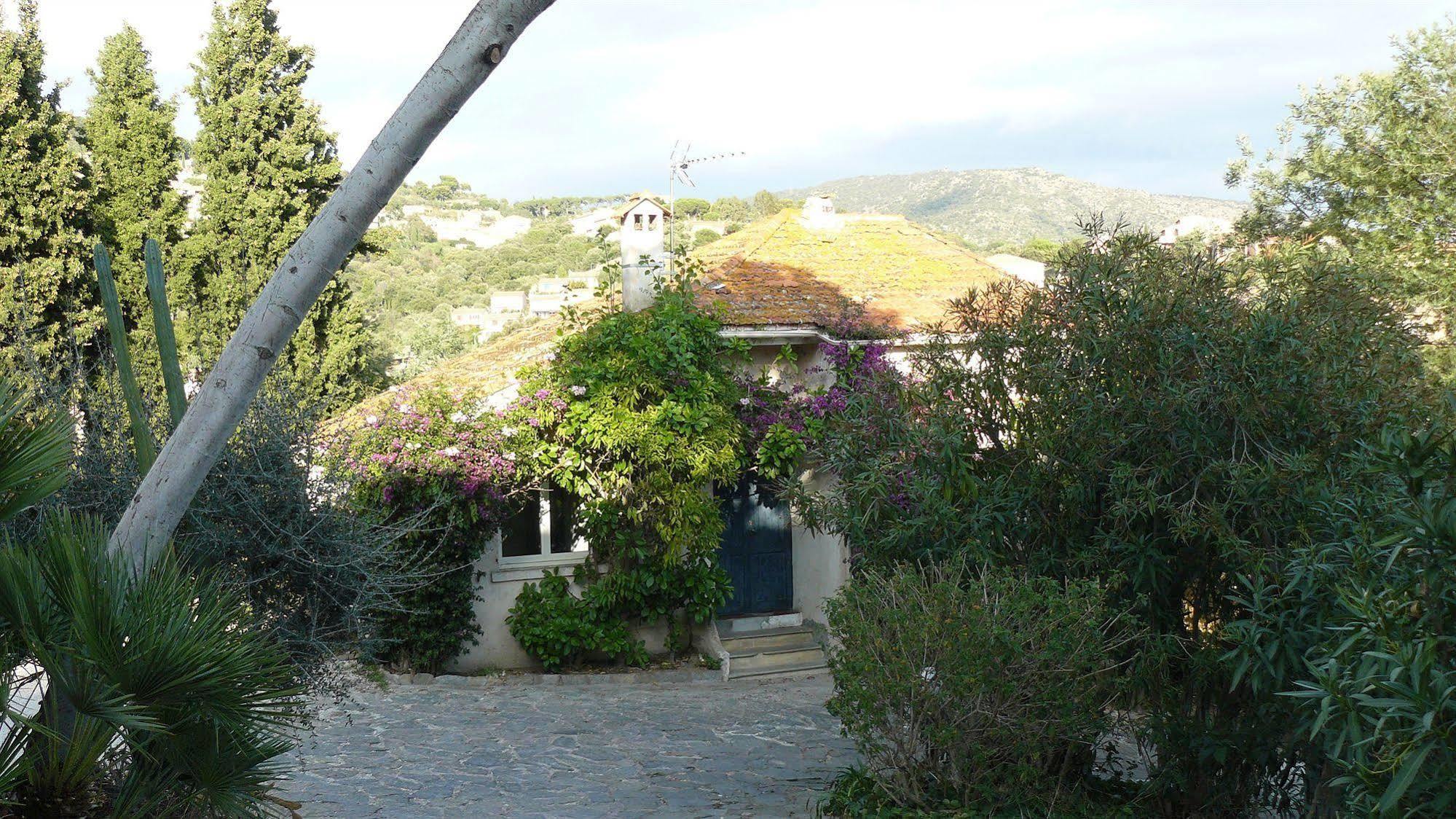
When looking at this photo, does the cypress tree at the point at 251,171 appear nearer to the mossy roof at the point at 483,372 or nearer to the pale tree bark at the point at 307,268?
the mossy roof at the point at 483,372

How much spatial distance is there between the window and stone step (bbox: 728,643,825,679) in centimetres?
245

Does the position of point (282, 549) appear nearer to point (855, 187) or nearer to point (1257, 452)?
point (1257, 452)

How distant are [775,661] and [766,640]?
1.40 ft

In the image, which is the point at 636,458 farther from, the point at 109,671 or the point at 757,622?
the point at 109,671

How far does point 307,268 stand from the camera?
433 centimetres

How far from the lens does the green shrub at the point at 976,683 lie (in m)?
6.47

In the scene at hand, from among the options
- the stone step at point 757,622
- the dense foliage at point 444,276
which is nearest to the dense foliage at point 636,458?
the stone step at point 757,622

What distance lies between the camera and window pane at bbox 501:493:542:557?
13.7 m

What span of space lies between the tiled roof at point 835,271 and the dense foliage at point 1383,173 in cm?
452

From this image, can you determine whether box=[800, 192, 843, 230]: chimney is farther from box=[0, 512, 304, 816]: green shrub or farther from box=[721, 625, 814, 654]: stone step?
box=[0, 512, 304, 816]: green shrub

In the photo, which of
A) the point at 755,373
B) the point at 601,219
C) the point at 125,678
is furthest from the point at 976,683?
the point at 601,219

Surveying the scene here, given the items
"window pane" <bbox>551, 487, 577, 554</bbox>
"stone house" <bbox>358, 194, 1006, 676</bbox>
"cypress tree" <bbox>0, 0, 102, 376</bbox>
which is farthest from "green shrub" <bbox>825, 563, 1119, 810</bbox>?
"cypress tree" <bbox>0, 0, 102, 376</bbox>

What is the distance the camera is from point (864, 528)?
8.02 m

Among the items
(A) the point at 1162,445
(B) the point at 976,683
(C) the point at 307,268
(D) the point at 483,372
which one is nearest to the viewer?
(C) the point at 307,268
